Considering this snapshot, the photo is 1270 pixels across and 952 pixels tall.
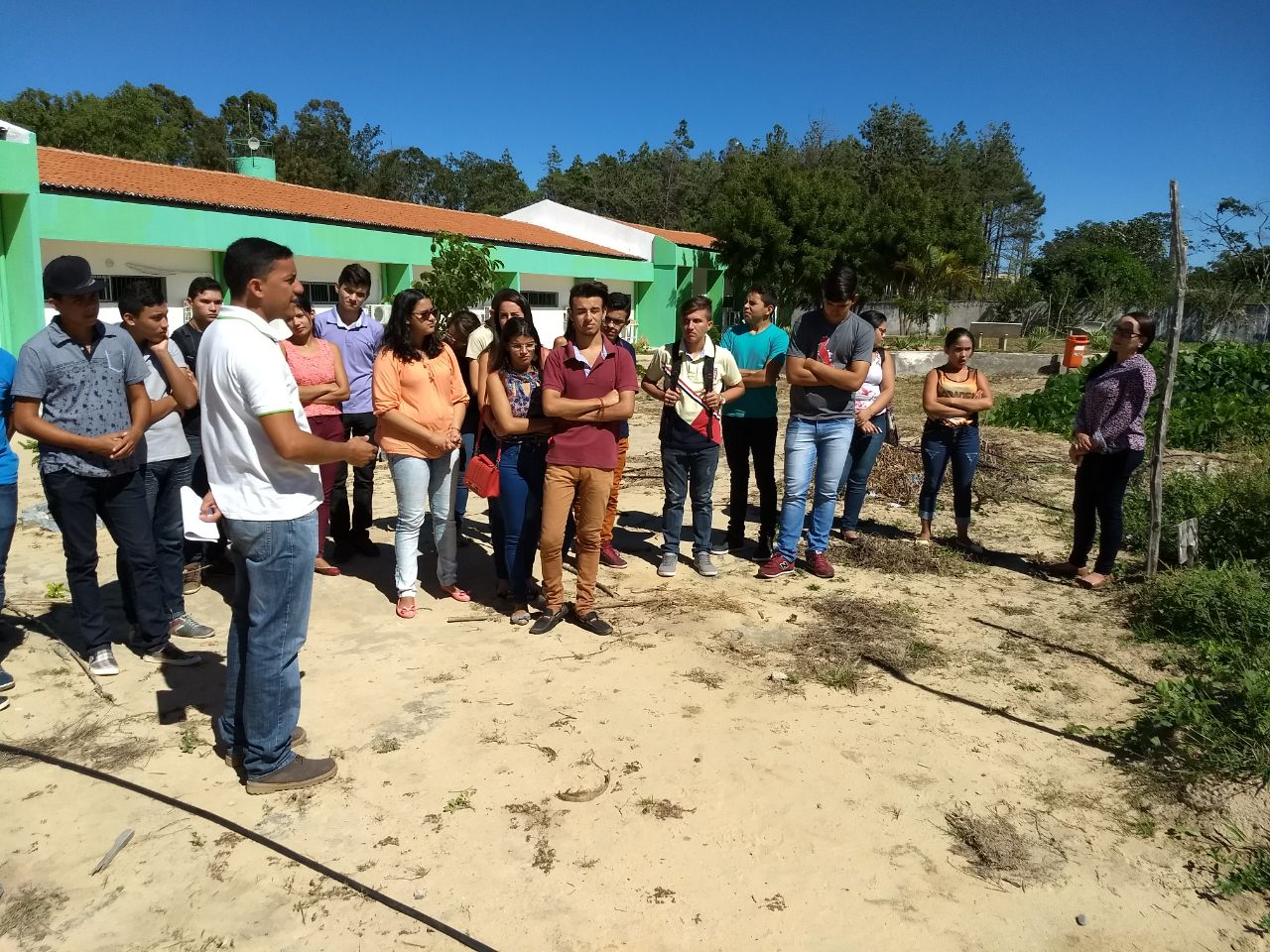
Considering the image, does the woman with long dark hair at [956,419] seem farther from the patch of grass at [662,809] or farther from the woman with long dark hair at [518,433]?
the patch of grass at [662,809]

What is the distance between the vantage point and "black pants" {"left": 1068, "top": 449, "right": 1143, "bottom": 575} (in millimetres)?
5363

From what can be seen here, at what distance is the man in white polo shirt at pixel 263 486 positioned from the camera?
→ 2.77m

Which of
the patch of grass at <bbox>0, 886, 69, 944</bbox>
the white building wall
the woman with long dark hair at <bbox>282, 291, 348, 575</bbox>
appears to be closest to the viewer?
the patch of grass at <bbox>0, 886, 69, 944</bbox>

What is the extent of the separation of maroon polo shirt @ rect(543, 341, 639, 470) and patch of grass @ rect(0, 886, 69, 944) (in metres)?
2.80

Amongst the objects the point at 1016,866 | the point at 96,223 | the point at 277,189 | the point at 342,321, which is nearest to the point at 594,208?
the point at 277,189

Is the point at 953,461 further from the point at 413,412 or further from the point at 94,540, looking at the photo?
the point at 94,540

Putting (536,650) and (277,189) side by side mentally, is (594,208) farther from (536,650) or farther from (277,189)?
(536,650)

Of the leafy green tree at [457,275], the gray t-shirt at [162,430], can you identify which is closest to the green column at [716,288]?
the leafy green tree at [457,275]

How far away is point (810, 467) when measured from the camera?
18.6 ft

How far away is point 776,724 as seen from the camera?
12.1 ft

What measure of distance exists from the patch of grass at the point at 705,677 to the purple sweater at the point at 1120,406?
3118 millimetres

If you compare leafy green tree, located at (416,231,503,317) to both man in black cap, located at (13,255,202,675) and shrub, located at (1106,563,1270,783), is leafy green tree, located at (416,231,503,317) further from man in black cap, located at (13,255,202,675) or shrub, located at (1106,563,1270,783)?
shrub, located at (1106,563,1270,783)

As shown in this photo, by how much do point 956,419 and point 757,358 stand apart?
5.37 ft

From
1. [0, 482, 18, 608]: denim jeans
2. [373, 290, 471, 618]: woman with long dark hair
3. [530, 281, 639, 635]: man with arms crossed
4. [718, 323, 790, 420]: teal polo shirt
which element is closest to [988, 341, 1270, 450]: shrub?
[718, 323, 790, 420]: teal polo shirt
